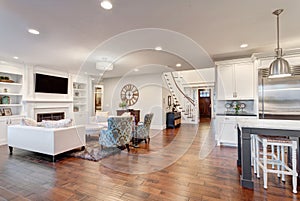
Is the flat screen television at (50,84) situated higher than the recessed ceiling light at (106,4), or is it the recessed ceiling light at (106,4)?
the recessed ceiling light at (106,4)

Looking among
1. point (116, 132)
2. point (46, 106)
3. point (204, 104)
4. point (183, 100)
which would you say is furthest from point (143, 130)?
point (204, 104)

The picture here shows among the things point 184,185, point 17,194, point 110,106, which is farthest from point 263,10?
point 110,106

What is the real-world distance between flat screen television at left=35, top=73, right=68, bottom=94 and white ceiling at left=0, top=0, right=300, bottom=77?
1.54 meters

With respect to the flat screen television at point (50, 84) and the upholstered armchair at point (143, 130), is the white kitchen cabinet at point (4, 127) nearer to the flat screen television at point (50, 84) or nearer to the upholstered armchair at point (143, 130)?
the flat screen television at point (50, 84)

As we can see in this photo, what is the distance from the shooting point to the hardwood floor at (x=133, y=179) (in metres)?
2.21

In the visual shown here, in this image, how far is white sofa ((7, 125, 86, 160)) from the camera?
3484 millimetres

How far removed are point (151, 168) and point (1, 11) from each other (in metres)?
3.46

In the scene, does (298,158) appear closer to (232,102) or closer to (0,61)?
(232,102)

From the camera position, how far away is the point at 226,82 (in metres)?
4.70

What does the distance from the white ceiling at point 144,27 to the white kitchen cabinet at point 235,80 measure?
0.34 m

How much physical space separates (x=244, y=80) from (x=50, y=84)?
22.1 ft

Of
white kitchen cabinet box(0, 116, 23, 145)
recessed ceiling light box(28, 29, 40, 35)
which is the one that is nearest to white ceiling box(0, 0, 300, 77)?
recessed ceiling light box(28, 29, 40, 35)

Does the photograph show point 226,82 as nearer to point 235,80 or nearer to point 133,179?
point 235,80

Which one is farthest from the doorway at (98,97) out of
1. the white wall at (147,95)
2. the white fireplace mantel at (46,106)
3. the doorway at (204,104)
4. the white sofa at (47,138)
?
the doorway at (204,104)
